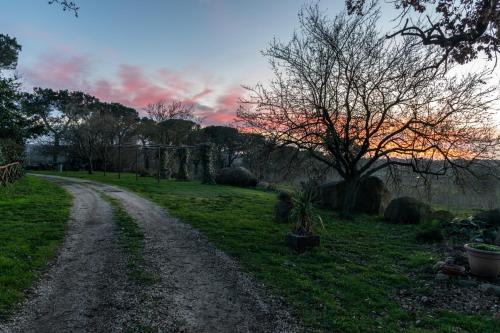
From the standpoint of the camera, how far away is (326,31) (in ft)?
44.5

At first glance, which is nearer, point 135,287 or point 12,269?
point 135,287

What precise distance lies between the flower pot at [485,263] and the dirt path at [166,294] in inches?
184

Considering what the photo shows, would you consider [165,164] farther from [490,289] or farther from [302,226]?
[490,289]

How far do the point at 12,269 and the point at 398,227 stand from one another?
13.6 m

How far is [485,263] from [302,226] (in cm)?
424

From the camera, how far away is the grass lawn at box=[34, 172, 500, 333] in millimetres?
4969

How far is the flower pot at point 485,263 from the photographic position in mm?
6633

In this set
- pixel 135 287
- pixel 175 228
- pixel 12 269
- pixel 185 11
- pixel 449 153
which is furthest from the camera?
pixel 185 11

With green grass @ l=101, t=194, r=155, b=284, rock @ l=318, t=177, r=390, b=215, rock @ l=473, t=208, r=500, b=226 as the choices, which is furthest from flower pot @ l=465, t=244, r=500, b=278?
rock @ l=318, t=177, r=390, b=215

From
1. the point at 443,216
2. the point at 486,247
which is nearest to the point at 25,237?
the point at 486,247

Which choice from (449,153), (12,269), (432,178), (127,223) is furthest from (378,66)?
(12,269)

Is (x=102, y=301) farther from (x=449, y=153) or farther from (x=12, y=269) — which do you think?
(x=449, y=153)

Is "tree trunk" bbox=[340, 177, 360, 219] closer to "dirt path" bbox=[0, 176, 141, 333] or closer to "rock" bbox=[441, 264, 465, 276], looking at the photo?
"rock" bbox=[441, 264, 465, 276]

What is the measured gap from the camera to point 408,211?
1479 centimetres
